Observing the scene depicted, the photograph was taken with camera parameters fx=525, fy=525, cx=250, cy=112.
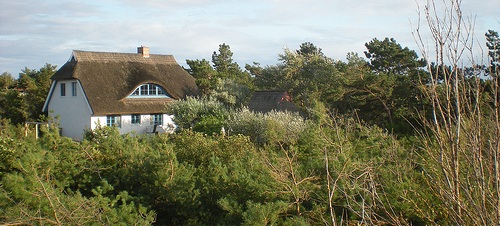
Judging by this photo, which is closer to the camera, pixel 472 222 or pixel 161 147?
pixel 472 222

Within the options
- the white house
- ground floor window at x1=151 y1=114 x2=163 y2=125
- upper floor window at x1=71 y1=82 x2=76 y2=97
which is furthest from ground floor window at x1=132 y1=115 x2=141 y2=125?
upper floor window at x1=71 y1=82 x2=76 y2=97

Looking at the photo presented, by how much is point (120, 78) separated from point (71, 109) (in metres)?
3.02

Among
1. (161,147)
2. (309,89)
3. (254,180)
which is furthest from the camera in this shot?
(309,89)

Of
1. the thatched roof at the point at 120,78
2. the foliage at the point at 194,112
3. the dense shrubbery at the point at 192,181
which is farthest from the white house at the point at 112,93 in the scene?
the dense shrubbery at the point at 192,181

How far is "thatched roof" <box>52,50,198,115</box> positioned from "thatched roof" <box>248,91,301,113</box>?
3.46m

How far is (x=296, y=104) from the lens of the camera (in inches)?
1231

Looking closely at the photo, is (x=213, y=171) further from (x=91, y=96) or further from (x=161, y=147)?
(x=91, y=96)

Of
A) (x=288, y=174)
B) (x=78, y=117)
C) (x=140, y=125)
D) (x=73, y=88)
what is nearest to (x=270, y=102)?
(x=140, y=125)

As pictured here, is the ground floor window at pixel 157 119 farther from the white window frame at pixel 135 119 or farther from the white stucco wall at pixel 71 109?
the white stucco wall at pixel 71 109

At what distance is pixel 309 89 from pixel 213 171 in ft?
71.6

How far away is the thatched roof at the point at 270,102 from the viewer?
93.0 feet

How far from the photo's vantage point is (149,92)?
28.4 meters

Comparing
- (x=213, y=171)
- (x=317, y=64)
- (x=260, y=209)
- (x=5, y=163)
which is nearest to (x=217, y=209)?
(x=213, y=171)

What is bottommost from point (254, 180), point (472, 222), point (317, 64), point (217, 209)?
point (217, 209)
